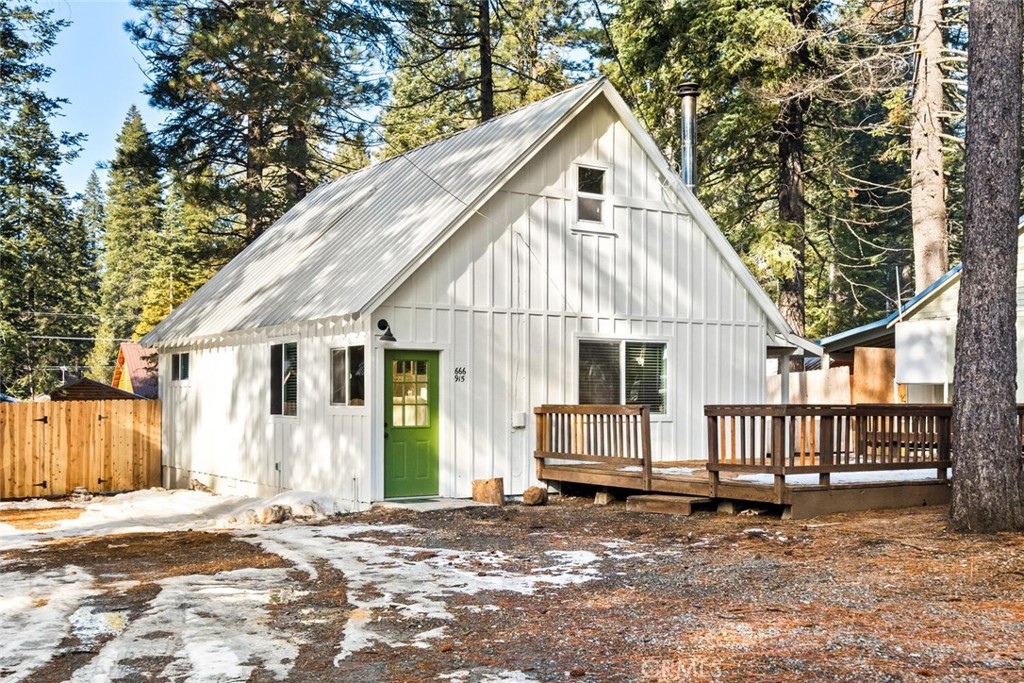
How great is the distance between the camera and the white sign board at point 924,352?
19125mm

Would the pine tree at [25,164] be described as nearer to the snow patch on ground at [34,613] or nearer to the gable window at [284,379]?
the gable window at [284,379]

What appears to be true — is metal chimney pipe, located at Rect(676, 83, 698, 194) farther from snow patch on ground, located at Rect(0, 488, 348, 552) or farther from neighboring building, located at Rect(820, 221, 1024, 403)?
snow patch on ground, located at Rect(0, 488, 348, 552)

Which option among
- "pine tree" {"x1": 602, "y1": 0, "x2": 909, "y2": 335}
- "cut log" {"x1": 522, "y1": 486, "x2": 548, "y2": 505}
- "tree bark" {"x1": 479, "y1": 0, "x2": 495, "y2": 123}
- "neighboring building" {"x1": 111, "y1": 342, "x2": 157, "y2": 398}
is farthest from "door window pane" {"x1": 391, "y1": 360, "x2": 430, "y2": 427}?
"neighboring building" {"x1": 111, "y1": 342, "x2": 157, "y2": 398}

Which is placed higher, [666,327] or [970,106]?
[970,106]

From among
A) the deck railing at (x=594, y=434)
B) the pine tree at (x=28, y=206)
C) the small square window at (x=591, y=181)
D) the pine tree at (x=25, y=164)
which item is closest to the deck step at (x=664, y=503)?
the deck railing at (x=594, y=434)

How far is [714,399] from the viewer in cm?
1827

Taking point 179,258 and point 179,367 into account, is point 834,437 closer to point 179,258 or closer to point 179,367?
point 179,367

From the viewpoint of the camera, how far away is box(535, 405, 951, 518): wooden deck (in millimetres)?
12422

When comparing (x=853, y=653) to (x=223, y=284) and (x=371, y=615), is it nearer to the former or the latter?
(x=371, y=615)

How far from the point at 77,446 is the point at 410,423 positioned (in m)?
9.31

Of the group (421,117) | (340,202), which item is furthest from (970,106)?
(421,117)

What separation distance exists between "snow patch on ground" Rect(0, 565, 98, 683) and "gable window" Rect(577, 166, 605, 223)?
9.54m

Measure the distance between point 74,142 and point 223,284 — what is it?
1217cm

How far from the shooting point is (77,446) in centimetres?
2111
